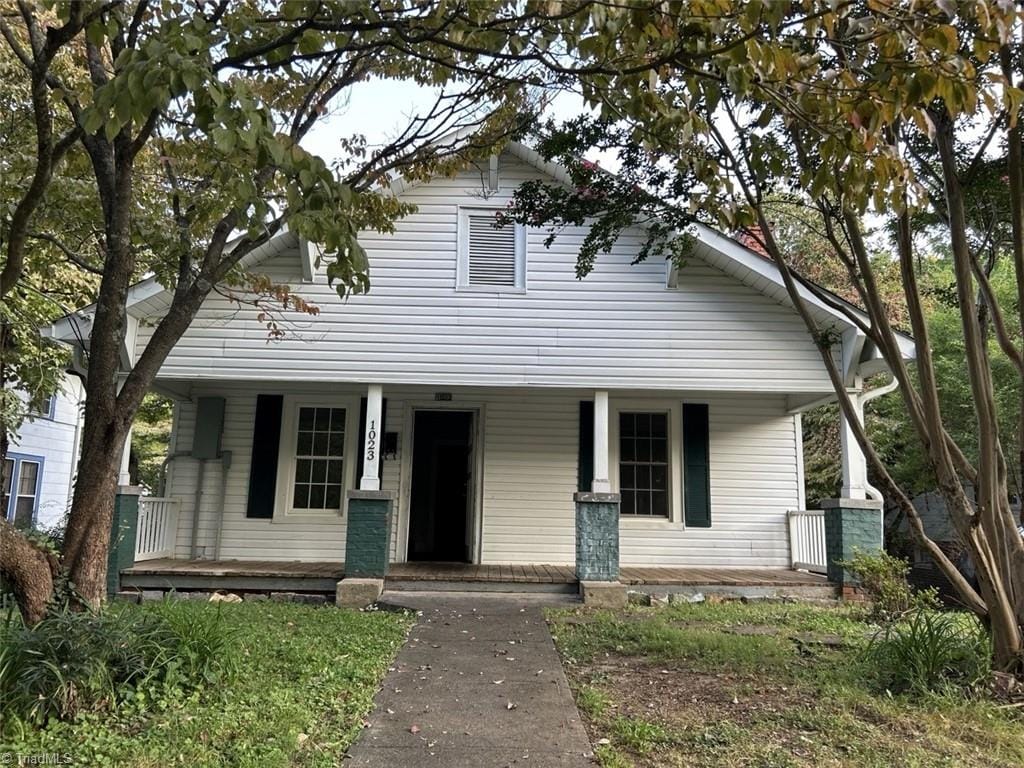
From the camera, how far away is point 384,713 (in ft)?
12.8

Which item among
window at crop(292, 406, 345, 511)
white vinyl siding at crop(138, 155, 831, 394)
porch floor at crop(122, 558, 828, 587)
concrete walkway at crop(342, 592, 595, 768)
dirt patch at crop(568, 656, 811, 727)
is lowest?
concrete walkway at crop(342, 592, 595, 768)

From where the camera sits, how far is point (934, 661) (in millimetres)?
4312

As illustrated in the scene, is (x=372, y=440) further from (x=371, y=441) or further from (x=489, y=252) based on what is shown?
(x=489, y=252)

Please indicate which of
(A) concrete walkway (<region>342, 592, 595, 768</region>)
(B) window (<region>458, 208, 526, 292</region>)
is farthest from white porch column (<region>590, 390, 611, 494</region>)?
(A) concrete walkway (<region>342, 592, 595, 768</region>)

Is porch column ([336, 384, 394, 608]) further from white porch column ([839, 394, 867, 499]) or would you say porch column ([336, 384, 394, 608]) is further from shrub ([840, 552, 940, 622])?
white porch column ([839, 394, 867, 499])

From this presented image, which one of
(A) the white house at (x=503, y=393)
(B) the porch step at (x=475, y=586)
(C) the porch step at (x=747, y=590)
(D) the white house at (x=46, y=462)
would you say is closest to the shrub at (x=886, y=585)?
(C) the porch step at (x=747, y=590)

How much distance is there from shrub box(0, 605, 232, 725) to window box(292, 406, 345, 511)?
492 cm

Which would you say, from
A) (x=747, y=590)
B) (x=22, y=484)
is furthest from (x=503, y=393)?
(x=22, y=484)

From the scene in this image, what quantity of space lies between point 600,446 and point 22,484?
12.6 meters

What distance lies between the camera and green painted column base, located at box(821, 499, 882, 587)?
7.88 m

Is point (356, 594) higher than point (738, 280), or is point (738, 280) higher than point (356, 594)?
point (738, 280)

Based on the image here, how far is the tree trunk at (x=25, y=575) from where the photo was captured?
3826 millimetres

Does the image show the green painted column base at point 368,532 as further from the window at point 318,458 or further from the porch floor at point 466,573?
the window at point 318,458

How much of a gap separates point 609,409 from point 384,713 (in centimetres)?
618
